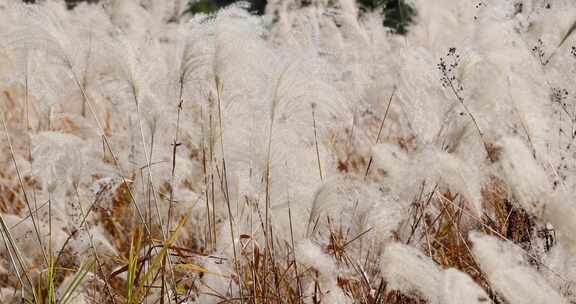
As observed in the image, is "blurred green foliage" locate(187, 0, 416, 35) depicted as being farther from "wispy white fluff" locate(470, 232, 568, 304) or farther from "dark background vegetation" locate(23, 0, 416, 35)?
"wispy white fluff" locate(470, 232, 568, 304)

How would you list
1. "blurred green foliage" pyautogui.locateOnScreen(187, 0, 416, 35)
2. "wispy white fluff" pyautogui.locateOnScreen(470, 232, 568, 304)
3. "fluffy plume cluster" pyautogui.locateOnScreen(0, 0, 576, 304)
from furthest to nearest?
"blurred green foliage" pyautogui.locateOnScreen(187, 0, 416, 35) < "fluffy plume cluster" pyautogui.locateOnScreen(0, 0, 576, 304) < "wispy white fluff" pyautogui.locateOnScreen(470, 232, 568, 304)

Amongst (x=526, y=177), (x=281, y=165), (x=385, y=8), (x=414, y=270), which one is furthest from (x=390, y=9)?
(x=414, y=270)

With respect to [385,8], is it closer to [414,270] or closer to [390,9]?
[390,9]

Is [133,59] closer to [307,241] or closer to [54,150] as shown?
[54,150]

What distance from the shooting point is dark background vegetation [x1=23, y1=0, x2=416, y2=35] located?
3.68m

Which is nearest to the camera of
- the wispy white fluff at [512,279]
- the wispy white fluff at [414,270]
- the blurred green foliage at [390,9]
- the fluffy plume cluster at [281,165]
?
the wispy white fluff at [512,279]

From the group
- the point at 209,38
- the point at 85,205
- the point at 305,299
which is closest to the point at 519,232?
the point at 305,299

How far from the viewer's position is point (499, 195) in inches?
77.9

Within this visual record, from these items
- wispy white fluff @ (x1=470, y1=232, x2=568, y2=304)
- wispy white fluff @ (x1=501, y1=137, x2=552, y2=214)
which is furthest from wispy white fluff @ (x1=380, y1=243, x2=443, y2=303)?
wispy white fluff @ (x1=501, y1=137, x2=552, y2=214)

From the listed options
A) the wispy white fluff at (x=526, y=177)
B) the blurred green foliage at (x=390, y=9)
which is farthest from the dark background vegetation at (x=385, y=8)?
the wispy white fluff at (x=526, y=177)

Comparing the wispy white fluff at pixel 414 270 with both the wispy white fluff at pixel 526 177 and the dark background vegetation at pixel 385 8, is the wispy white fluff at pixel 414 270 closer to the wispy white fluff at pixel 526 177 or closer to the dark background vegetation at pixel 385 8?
the wispy white fluff at pixel 526 177

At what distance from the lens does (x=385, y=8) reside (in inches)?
179

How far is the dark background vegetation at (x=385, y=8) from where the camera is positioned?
12.1ft

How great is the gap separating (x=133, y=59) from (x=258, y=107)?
294 millimetres
